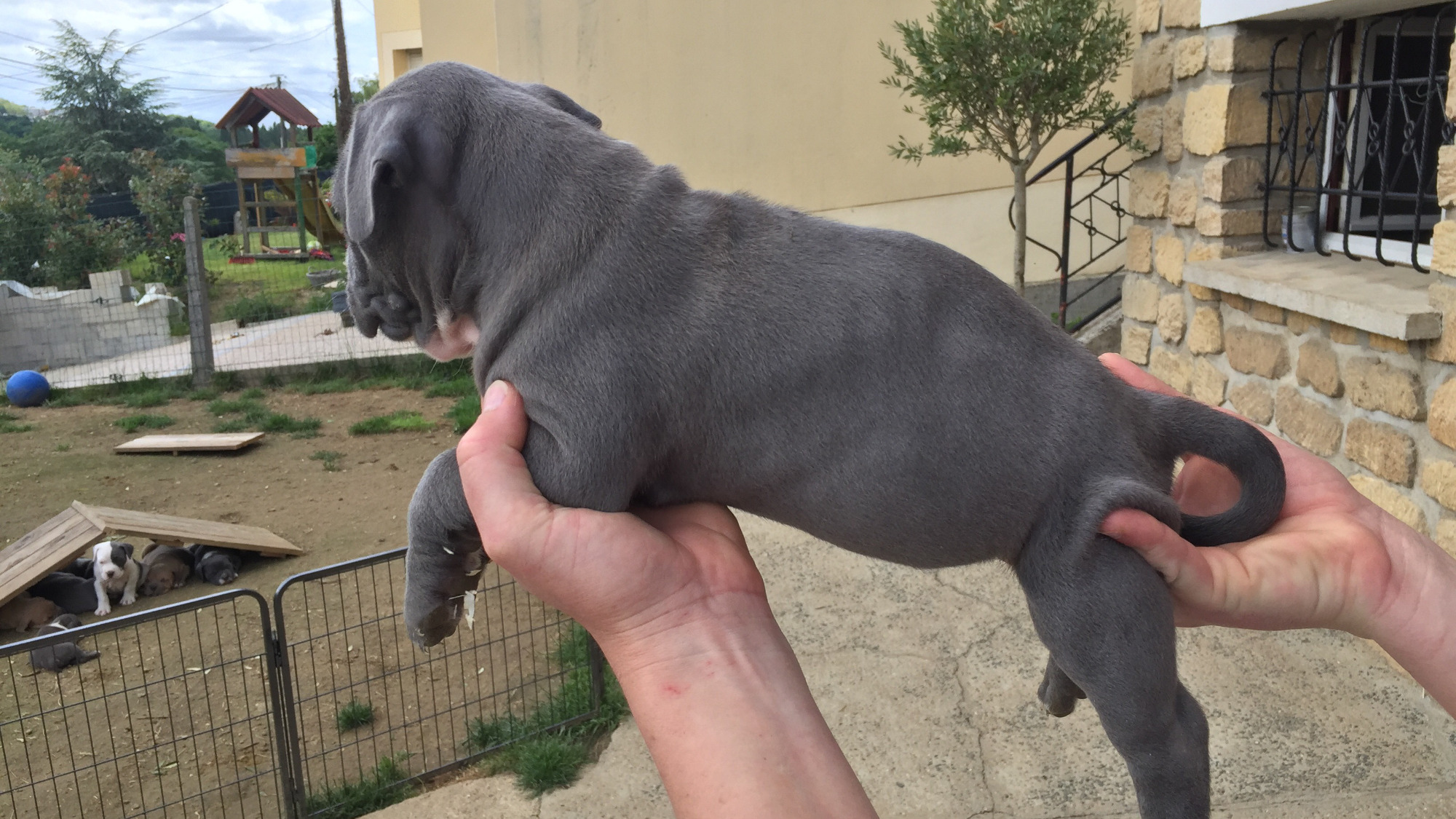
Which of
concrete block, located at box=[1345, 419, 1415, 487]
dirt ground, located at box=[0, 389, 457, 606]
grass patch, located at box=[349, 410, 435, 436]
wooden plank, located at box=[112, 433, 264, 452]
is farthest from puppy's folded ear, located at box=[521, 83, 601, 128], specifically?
wooden plank, located at box=[112, 433, 264, 452]

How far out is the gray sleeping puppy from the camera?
6.13ft

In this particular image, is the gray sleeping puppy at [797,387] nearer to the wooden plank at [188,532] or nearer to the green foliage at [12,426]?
the wooden plank at [188,532]

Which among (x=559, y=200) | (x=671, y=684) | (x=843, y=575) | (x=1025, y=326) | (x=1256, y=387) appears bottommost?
(x=843, y=575)

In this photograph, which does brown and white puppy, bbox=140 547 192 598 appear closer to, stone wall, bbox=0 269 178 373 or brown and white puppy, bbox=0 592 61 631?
brown and white puppy, bbox=0 592 61 631

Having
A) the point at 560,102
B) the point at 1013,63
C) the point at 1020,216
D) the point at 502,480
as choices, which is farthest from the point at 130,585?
the point at 1013,63

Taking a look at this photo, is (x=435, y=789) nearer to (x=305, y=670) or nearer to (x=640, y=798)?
(x=640, y=798)

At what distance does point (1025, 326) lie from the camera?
1.93 m

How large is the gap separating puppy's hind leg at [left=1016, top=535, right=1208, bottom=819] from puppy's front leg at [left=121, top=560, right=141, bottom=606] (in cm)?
688

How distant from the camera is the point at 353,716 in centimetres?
538

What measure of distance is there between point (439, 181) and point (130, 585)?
6.33 metres

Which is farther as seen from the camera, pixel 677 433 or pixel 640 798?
pixel 640 798

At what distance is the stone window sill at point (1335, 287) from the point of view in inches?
168

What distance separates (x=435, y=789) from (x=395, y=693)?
1000 millimetres

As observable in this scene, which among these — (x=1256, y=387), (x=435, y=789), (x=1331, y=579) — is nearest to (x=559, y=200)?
(x=1331, y=579)
